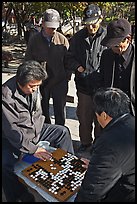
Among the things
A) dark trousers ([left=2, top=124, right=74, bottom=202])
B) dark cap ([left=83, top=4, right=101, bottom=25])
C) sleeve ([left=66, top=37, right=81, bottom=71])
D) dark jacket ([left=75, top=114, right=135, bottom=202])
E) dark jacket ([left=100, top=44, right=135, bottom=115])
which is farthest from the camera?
sleeve ([left=66, top=37, right=81, bottom=71])

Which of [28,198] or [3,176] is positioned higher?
[3,176]

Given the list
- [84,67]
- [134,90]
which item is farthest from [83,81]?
[134,90]

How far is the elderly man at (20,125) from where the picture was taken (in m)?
2.57

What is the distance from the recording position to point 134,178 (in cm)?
193

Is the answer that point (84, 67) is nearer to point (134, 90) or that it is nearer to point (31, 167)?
point (134, 90)

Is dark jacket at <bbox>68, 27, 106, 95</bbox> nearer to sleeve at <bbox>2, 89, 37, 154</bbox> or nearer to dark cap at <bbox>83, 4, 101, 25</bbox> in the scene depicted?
dark cap at <bbox>83, 4, 101, 25</bbox>

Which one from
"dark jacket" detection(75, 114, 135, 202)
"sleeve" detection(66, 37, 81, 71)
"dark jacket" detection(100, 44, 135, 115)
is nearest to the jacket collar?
"dark jacket" detection(75, 114, 135, 202)

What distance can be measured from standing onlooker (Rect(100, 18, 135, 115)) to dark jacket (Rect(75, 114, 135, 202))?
0.71 meters

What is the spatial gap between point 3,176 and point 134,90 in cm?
138

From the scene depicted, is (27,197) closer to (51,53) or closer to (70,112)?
(51,53)

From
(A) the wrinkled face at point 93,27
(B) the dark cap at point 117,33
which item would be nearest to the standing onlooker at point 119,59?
(B) the dark cap at point 117,33

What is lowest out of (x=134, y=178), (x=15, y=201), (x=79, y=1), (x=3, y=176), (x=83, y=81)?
(x=15, y=201)

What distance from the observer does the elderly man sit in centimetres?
257

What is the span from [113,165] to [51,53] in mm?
1998
